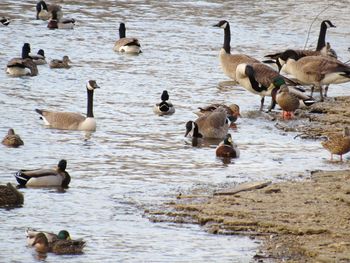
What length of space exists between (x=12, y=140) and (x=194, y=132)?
2.96 meters

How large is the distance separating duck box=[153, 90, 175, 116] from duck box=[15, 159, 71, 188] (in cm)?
538

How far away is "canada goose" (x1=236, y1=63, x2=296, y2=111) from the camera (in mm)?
19688

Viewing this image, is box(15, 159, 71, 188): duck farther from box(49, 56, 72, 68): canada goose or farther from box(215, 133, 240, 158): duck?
box(49, 56, 72, 68): canada goose

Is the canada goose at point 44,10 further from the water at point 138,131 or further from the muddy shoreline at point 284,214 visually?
the muddy shoreline at point 284,214

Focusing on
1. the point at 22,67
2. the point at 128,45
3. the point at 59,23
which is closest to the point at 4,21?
the point at 59,23

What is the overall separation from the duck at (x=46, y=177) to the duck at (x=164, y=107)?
5.38 meters

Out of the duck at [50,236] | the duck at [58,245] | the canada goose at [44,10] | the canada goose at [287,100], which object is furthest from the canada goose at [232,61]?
the duck at [58,245]

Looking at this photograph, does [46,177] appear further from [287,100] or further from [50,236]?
[287,100]

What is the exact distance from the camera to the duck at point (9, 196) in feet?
40.2

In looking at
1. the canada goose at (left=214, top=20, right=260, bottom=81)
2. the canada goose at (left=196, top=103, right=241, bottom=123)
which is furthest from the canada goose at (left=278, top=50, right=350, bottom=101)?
the canada goose at (left=196, top=103, right=241, bottom=123)

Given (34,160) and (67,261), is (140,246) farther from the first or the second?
(34,160)

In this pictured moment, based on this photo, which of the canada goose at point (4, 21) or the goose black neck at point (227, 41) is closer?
the goose black neck at point (227, 41)

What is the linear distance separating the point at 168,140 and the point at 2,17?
46.4 ft

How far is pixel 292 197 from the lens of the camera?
12203 mm
